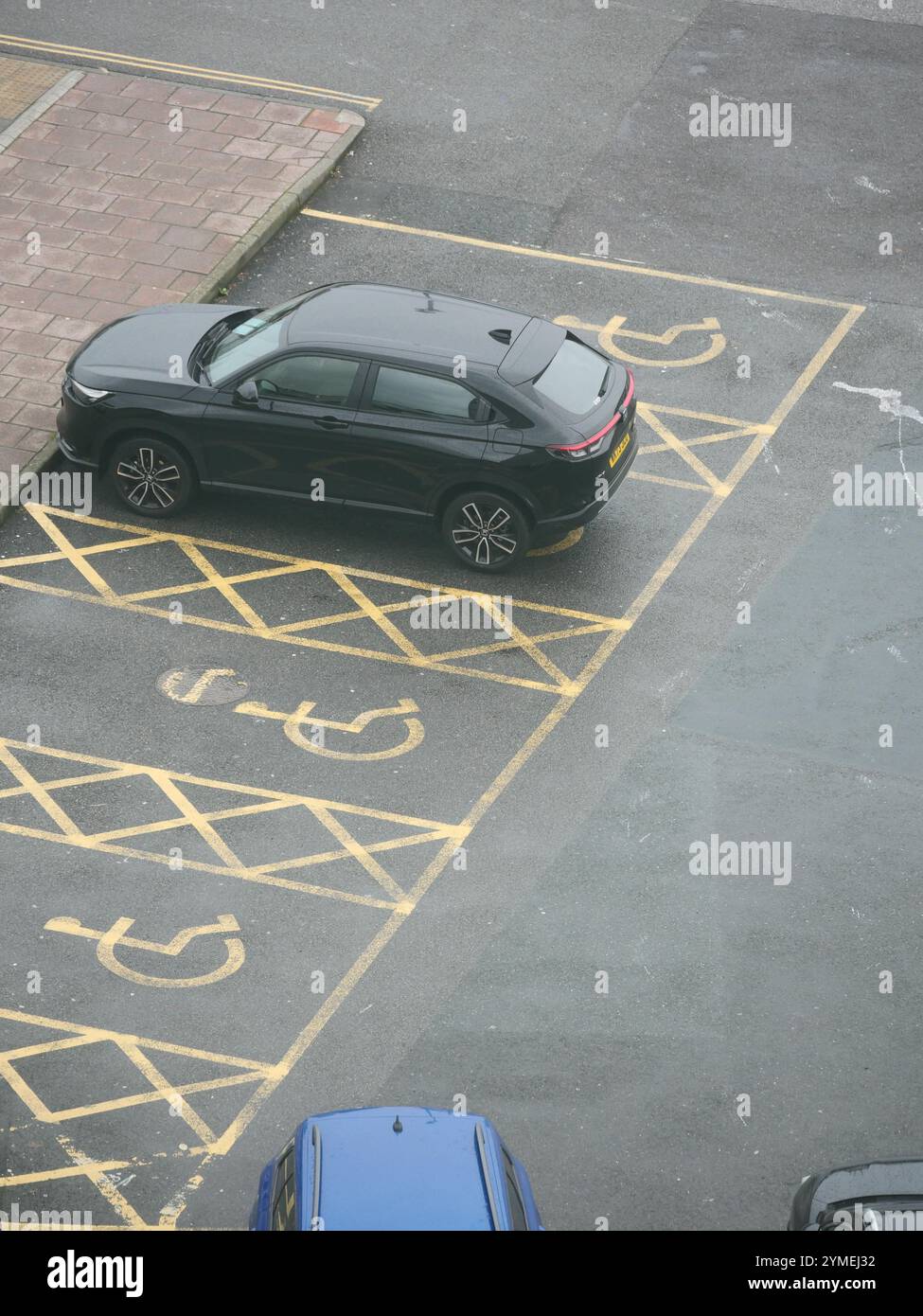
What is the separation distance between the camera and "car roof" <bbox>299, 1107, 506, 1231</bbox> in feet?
27.2

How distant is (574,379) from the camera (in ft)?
46.0

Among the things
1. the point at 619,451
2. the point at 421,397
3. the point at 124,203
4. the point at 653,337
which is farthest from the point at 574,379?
the point at 124,203

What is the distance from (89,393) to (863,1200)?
28.8 feet

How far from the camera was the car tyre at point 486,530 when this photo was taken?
546 inches

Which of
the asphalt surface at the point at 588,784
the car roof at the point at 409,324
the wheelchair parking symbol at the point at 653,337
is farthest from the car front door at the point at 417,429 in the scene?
the wheelchair parking symbol at the point at 653,337

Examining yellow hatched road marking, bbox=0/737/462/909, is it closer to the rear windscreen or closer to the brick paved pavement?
the rear windscreen

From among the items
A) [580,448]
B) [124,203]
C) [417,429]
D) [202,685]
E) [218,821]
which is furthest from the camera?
[124,203]

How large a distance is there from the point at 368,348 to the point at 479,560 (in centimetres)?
189

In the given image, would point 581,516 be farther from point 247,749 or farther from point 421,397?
point 247,749

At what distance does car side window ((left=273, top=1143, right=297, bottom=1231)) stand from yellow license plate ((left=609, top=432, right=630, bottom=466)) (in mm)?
6614

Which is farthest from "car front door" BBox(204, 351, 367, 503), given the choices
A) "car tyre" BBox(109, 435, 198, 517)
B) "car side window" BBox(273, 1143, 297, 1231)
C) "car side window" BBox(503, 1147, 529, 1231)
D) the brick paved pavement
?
"car side window" BBox(503, 1147, 529, 1231)

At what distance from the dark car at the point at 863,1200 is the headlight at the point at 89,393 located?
27.3 ft

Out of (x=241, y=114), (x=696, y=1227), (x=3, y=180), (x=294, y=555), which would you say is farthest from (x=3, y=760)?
(x=241, y=114)

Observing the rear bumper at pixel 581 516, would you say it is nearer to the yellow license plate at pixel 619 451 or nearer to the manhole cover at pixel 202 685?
the yellow license plate at pixel 619 451
